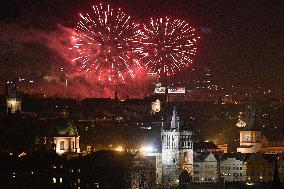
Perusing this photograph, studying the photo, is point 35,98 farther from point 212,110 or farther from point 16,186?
point 16,186

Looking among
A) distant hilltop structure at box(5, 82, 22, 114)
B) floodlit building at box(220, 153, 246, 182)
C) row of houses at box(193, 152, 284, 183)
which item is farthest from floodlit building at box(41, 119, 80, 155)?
distant hilltop structure at box(5, 82, 22, 114)

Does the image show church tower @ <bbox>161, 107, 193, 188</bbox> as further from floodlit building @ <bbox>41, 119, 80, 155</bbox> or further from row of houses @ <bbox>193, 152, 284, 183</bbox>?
floodlit building @ <bbox>41, 119, 80, 155</bbox>

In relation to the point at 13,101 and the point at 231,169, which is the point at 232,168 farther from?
the point at 13,101

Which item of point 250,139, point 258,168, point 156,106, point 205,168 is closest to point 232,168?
point 258,168

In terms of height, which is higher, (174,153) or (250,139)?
(250,139)

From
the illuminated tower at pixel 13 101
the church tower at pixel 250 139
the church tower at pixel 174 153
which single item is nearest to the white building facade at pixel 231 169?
the church tower at pixel 174 153

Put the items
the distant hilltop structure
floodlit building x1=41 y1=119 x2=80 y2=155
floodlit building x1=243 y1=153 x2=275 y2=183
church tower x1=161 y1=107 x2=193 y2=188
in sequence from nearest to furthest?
church tower x1=161 y1=107 x2=193 y2=188
floodlit building x1=41 y1=119 x2=80 y2=155
floodlit building x1=243 y1=153 x2=275 y2=183
the distant hilltop structure

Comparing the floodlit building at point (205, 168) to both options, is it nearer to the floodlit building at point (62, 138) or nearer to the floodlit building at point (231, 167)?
the floodlit building at point (231, 167)

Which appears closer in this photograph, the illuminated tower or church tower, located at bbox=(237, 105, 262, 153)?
church tower, located at bbox=(237, 105, 262, 153)
